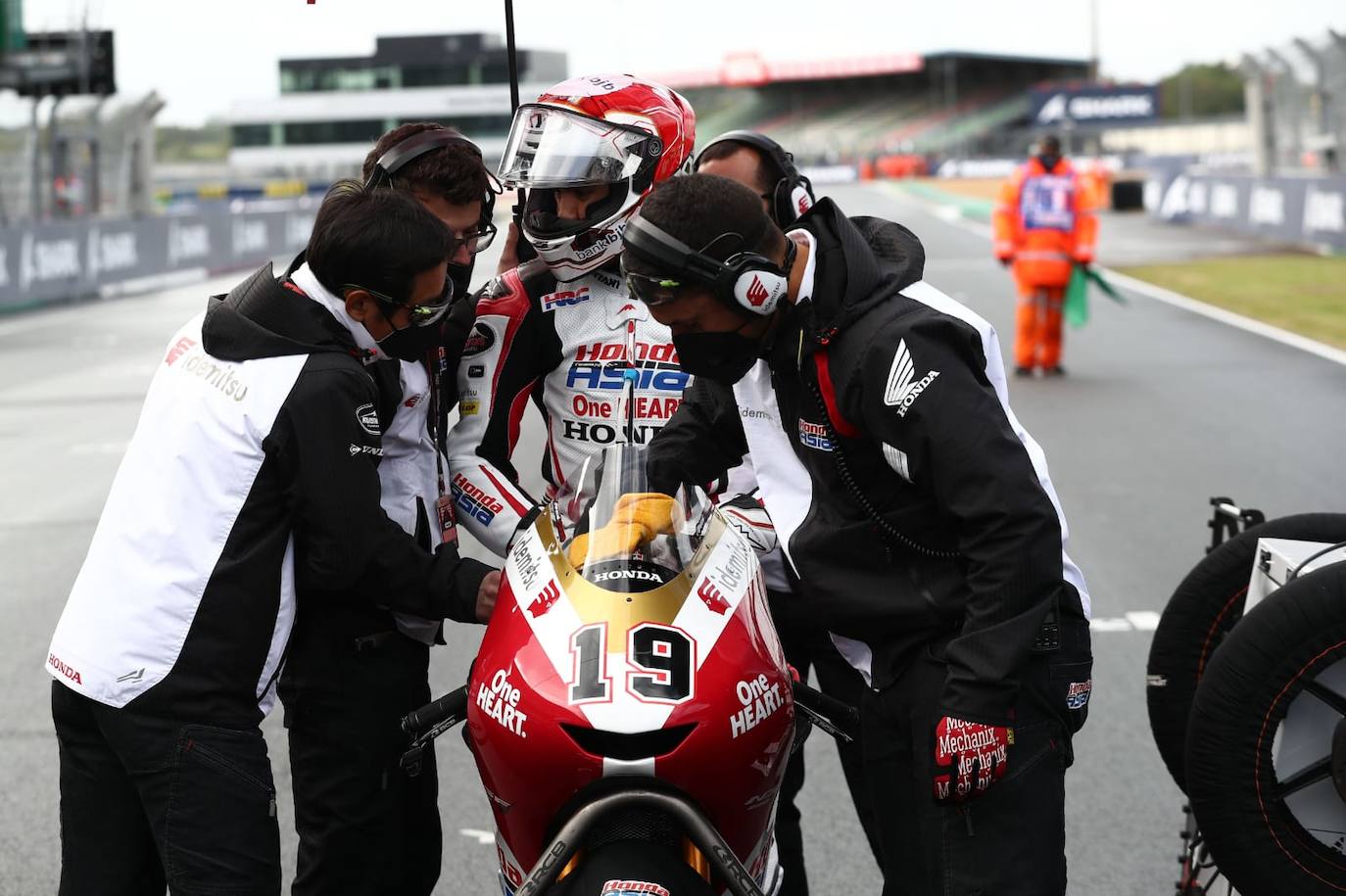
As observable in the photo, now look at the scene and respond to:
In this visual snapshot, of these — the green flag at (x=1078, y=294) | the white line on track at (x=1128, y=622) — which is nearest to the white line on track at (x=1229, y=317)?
the green flag at (x=1078, y=294)

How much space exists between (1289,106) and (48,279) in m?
22.0

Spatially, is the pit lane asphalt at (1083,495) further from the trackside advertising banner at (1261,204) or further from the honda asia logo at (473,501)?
the trackside advertising banner at (1261,204)

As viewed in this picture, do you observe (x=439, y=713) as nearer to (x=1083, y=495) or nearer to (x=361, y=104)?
(x=1083, y=495)

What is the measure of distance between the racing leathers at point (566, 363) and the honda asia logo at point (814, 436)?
84cm

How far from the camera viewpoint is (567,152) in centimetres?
363

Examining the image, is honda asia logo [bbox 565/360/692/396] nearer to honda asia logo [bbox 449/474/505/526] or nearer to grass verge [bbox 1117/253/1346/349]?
honda asia logo [bbox 449/474/505/526]

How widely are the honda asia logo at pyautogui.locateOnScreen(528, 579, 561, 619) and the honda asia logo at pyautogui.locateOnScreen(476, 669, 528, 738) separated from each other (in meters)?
0.12

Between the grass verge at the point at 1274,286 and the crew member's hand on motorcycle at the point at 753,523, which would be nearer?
the crew member's hand on motorcycle at the point at 753,523

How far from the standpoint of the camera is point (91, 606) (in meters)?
2.87

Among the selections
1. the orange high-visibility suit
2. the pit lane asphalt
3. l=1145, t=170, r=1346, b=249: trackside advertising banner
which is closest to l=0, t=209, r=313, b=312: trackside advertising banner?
the pit lane asphalt

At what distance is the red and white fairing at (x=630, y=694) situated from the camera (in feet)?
8.04

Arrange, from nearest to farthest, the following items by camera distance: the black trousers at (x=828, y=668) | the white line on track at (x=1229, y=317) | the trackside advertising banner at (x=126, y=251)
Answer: the black trousers at (x=828, y=668)
the white line on track at (x=1229, y=317)
the trackside advertising banner at (x=126, y=251)

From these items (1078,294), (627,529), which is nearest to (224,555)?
(627,529)

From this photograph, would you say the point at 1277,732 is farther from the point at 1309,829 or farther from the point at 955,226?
the point at 955,226
